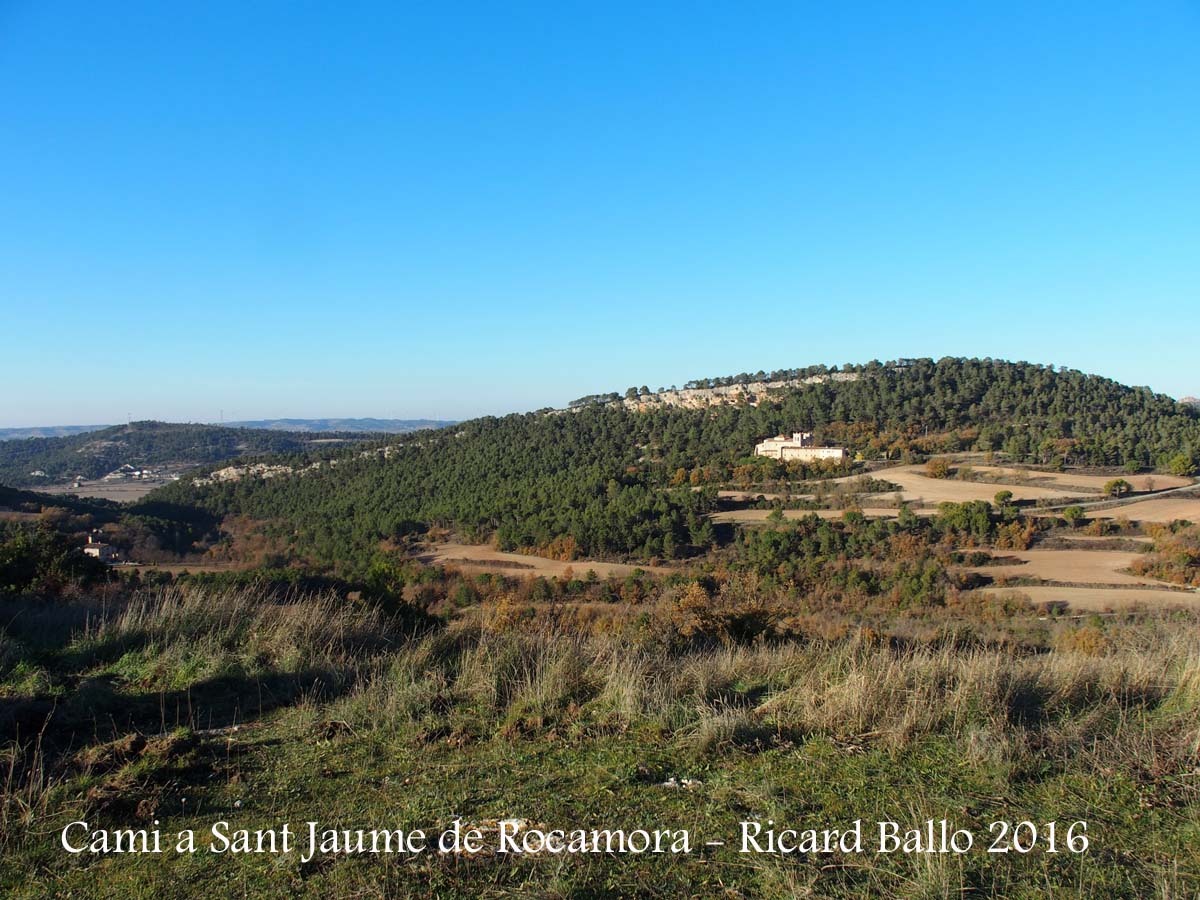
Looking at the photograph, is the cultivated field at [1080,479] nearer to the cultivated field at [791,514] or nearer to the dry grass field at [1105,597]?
the cultivated field at [791,514]

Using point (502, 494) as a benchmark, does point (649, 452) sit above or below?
above

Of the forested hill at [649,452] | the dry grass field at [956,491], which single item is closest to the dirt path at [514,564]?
the forested hill at [649,452]

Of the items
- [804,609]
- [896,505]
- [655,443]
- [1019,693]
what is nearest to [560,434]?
[655,443]

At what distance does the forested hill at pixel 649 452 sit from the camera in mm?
33875

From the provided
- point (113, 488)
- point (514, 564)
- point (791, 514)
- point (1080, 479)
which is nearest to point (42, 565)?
point (514, 564)

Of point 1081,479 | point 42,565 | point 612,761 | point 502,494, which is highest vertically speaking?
point 612,761

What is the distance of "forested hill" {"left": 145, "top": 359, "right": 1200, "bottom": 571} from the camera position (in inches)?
1334

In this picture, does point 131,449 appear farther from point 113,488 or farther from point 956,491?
point 956,491

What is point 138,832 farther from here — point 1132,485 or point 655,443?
point 655,443

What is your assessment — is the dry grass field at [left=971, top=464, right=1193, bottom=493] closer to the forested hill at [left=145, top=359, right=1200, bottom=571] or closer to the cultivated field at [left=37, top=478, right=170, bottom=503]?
the forested hill at [left=145, top=359, right=1200, bottom=571]

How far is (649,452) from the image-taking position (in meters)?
46.8

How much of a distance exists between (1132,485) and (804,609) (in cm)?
2308

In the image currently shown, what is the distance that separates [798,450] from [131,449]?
67.9 m

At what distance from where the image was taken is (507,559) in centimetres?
3147
